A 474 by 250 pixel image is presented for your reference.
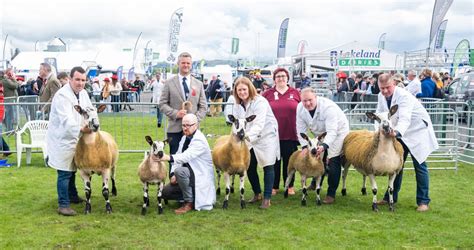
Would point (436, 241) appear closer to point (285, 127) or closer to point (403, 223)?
point (403, 223)

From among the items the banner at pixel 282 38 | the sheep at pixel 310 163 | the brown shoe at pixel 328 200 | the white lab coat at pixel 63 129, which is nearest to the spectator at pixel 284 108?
the sheep at pixel 310 163

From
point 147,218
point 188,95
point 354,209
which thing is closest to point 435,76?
point 354,209

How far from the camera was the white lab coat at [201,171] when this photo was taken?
743 centimetres

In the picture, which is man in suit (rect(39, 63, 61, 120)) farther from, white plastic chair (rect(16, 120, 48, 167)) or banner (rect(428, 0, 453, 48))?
banner (rect(428, 0, 453, 48))

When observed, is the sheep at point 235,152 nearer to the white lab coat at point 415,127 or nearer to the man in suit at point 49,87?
the white lab coat at point 415,127

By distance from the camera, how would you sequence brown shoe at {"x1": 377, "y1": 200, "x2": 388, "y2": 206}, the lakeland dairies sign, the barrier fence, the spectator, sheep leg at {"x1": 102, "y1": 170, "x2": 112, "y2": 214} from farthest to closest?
the lakeland dairies sign, the barrier fence, the spectator, brown shoe at {"x1": 377, "y1": 200, "x2": 388, "y2": 206}, sheep leg at {"x1": 102, "y1": 170, "x2": 112, "y2": 214}

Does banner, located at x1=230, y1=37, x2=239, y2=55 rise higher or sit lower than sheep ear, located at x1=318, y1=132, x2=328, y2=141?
higher

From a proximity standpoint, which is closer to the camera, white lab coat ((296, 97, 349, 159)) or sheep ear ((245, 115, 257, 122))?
sheep ear ((245, 115, 257, 122))

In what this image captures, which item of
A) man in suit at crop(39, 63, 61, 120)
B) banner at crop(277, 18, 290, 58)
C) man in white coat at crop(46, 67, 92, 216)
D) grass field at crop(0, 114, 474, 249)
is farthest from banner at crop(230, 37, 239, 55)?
man in white coat at crop(46, 67, 92, 216)

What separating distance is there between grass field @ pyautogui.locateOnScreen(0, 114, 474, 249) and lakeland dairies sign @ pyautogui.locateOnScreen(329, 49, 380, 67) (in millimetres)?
19723

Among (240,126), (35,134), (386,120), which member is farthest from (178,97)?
(35,134)

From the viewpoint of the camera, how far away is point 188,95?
25.9 ft

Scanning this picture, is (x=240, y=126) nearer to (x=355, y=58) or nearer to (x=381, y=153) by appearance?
(x=381, y=153)

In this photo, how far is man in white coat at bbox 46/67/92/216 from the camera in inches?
271
